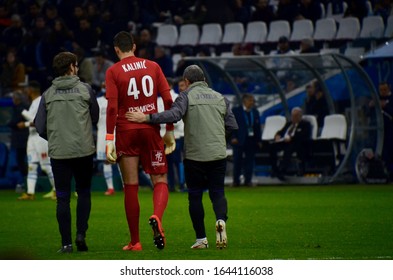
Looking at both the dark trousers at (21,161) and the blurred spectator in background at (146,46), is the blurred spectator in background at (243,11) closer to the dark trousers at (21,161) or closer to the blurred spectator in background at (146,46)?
the blurred spectator in background at (146,46)

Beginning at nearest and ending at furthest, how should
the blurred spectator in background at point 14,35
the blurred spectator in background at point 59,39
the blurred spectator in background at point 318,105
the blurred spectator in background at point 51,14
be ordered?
1. the blurred spectator in background at point 318,105
2. the blurred spectator in background at point 59,39
3. the blurred spectator in background at point 51,14
4. the blurred spectator in background at point 14,35

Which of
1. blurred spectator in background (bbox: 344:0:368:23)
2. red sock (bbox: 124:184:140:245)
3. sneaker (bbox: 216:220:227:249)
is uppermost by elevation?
blurred spectator in background (bbox: 344:0:368:23)

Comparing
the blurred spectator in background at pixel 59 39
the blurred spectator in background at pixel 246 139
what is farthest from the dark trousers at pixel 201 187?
the blurred spectator in background at pixel 59 39

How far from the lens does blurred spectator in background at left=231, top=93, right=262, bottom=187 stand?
27719mm

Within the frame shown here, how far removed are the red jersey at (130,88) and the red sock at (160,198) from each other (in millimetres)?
692

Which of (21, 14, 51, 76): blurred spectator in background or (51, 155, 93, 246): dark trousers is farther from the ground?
(21, 14, 51, 76): blurred spectator in background

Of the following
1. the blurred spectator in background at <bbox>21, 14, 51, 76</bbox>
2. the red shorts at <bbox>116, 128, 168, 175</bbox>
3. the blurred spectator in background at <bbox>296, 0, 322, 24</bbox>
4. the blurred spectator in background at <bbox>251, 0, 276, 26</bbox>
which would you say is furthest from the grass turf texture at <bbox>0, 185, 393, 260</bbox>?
the blurred spectator in background at <bbox>251, 0, 276, 26</bbox>

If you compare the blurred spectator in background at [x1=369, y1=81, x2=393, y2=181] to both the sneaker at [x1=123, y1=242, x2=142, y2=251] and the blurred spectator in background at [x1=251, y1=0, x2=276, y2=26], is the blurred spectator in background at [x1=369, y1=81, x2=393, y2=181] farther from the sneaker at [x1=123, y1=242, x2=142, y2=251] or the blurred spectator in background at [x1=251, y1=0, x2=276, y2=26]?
the sneaker at [x1=123, y1=242, x2=142, y2=251]

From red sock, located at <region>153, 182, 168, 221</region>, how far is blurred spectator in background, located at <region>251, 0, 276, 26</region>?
2153 centimetres

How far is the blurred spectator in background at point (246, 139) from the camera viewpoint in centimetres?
2772

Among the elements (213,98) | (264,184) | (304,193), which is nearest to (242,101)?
(264,184)

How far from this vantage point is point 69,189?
13555mm

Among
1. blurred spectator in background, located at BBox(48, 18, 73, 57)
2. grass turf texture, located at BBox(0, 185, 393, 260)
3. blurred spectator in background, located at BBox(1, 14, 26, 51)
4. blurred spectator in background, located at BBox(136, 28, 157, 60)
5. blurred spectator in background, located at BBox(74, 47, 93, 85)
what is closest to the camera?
grass turf texture, located at BBox(0, 185, 393, 260)

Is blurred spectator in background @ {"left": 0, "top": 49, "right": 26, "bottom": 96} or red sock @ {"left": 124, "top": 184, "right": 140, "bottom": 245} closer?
red sock @ {"left": 124, "top": 184, "right": 140, "bottom": 245}
